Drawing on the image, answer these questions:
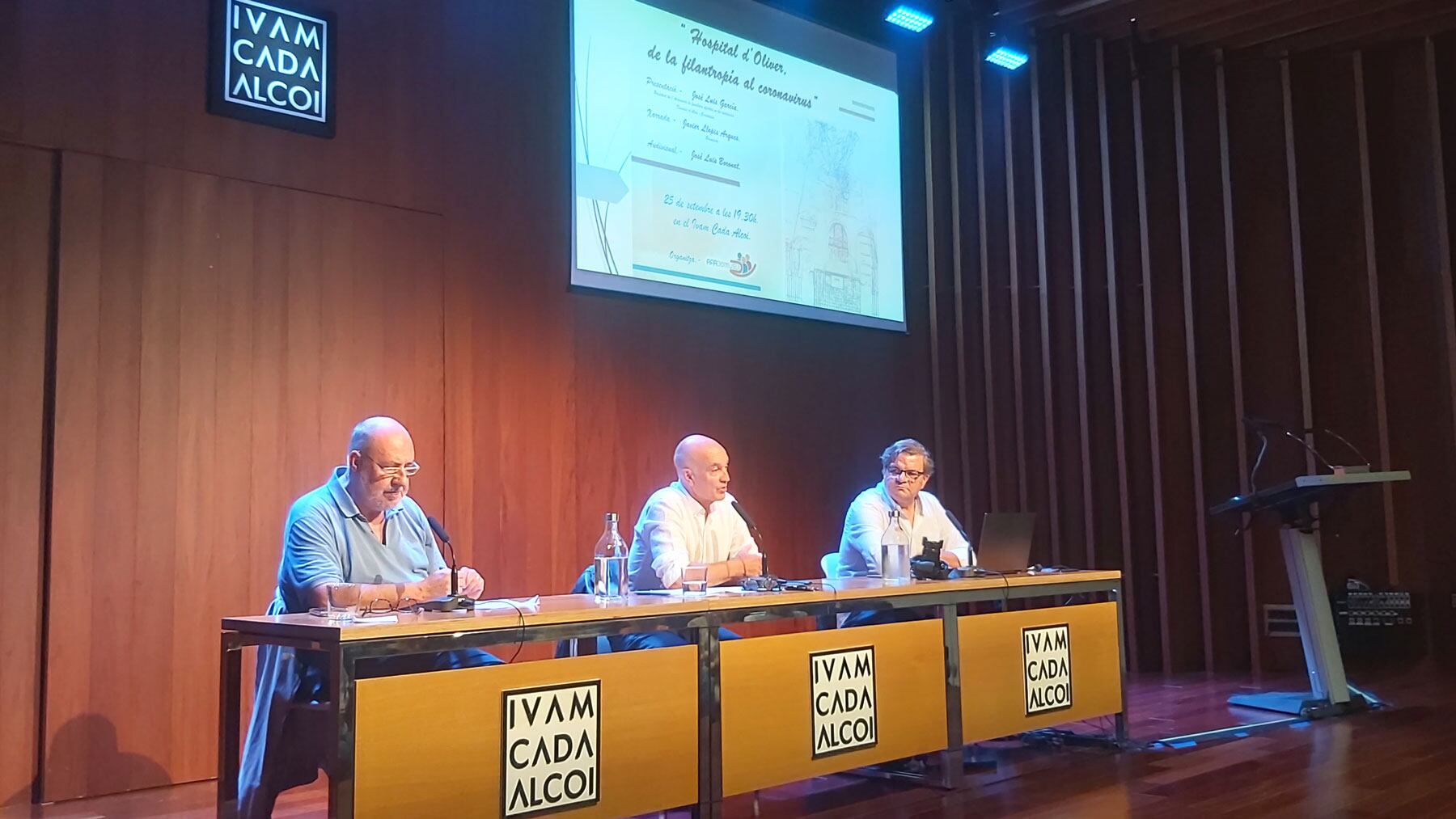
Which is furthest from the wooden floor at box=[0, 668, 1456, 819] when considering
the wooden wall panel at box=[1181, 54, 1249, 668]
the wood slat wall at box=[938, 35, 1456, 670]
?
the wood slat wall at box=[938, 35, 1456, 670]

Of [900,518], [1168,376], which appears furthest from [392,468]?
[1168,376]

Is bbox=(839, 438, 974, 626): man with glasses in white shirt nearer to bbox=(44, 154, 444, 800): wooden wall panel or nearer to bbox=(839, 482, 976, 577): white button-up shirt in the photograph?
bbox=(839, 482, 976, 577): white button-up shirt

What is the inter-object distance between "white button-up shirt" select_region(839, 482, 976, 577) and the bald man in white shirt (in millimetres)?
381

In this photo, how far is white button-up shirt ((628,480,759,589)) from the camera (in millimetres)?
3650

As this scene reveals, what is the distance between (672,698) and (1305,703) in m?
3.05

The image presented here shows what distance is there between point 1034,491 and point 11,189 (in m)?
5.05

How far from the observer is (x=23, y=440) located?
3611 millimetres

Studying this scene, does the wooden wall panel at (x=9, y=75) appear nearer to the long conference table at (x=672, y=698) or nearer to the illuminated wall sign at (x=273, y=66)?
the illuminated wall sign at (x=273, y=66)

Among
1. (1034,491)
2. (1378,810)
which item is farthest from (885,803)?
(1034,491)

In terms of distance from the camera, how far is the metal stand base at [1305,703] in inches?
182

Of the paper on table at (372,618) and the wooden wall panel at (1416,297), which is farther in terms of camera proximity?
the wooden wall panel at (1416,297)

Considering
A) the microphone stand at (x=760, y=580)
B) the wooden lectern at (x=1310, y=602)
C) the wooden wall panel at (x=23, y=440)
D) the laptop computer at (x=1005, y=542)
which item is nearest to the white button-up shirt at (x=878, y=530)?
the laptop computer at (x=1005, y=542)


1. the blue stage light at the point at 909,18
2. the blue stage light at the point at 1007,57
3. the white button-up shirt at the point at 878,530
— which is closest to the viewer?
the white button-up shirt at the point at 878,530

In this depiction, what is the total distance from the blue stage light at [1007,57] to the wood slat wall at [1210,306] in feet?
1.80
